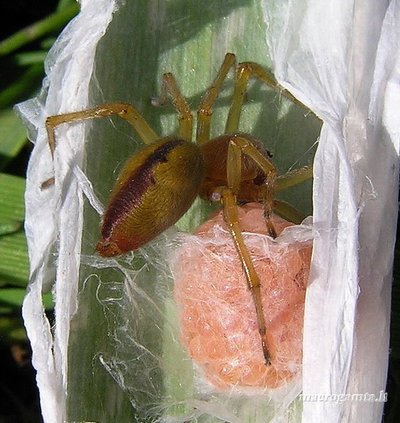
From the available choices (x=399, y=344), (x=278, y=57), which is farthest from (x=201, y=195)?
(x=399, y=344)

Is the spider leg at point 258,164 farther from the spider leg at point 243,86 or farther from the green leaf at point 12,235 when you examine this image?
the green leaf at point 12,235

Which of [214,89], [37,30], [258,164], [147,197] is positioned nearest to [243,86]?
[214,89]

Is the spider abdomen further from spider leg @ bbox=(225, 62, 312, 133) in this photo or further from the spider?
spider leg @ bbox=(225, 62, 312, 133)

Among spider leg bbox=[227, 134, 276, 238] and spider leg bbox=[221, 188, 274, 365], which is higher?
spider leg bbox=[227, 134, 276, 238]

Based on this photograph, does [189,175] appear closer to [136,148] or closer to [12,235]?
[136,148]

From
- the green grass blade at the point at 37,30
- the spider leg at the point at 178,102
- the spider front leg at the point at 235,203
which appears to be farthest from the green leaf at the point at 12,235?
the spider front leg at the point at 235,203

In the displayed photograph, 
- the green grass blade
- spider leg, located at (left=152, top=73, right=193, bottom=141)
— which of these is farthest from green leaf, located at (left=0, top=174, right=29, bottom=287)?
spider leg, located at (left=152, top=73, right=193, bottom=141)

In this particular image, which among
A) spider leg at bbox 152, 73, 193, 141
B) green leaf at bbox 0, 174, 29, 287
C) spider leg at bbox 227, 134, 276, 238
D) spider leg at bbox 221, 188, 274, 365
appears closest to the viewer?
A: spider leg at bbox 221, 188, 274, 365

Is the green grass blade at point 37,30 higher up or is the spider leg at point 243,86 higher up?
the green grass blade at point 37,30

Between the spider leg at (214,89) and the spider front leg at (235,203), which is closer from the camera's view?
the spider front leg at (235,203)
